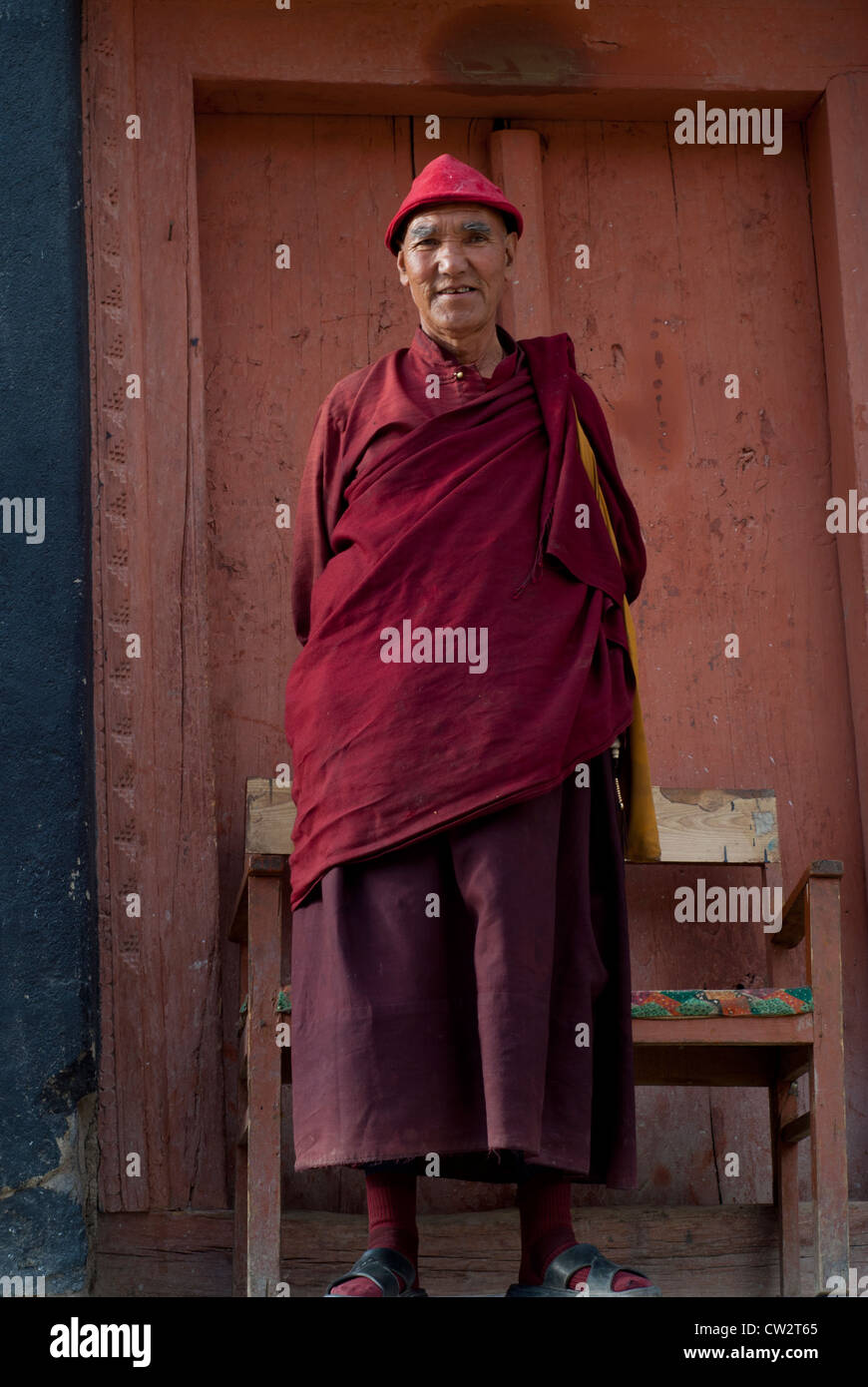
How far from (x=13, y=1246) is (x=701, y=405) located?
2353mm

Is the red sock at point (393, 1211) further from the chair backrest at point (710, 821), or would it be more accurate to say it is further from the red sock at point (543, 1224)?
the chair backrest at point (710, 821)

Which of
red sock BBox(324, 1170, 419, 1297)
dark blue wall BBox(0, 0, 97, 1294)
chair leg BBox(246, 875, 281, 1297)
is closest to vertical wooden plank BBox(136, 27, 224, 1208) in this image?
dark blue wall BBox(0, 0, 97, 1294)

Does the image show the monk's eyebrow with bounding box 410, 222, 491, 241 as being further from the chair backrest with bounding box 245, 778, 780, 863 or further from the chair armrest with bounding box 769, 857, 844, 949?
the chair armrest with bounding box 769, 857, 844, 949

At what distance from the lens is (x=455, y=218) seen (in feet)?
11.5

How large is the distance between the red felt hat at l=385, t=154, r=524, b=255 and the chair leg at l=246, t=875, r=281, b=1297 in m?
1.22

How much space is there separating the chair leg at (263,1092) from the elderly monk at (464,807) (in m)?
0.17

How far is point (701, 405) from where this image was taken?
454 centimetres

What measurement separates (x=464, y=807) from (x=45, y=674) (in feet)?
3.30

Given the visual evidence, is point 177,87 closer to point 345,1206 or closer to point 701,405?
point 701,405

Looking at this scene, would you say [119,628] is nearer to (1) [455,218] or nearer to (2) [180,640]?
(2) [180,640]

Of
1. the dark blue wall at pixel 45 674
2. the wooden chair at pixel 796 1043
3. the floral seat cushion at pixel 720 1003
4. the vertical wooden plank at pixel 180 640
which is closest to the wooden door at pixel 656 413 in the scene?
the vertical wooden plank at pixel 180 640

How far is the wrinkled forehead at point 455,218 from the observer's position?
3508 millimetres

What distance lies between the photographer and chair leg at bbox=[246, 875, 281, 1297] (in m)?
3.35

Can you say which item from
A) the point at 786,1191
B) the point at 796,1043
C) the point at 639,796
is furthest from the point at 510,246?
the point at 786,1191
